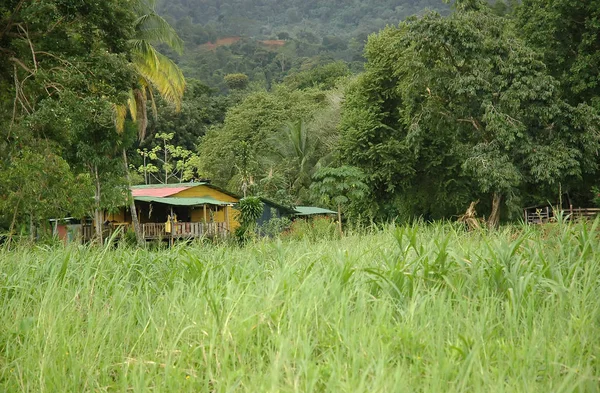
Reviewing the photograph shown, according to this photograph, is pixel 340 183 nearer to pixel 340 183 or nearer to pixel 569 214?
pixel 340 183

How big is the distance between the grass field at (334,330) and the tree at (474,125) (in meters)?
17.4

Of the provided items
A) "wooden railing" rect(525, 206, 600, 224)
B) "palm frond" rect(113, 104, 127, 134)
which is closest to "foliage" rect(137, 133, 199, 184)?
"palm frond" rect(113, 104, 127, 134)

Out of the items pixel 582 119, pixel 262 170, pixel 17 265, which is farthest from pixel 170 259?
pixel 262 170

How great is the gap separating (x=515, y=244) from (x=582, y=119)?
61.8ft

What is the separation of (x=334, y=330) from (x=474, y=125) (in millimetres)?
21621

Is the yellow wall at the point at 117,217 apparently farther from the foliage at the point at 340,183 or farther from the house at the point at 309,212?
the foliage at the point at 340,183

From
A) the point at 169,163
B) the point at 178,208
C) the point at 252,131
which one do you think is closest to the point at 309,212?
the point at 178,208

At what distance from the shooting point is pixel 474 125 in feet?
80.0

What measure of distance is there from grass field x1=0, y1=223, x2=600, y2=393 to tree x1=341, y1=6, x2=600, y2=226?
17.4 m

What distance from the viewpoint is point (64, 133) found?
15195 millimetres

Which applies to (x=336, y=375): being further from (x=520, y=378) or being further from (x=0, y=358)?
(x=0, y=358)

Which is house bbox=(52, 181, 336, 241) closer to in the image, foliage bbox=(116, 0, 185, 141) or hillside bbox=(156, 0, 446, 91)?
foliage bbox=(116, 0, 185, 141)

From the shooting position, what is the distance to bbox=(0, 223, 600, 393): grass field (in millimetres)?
3408

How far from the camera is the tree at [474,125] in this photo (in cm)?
2236
